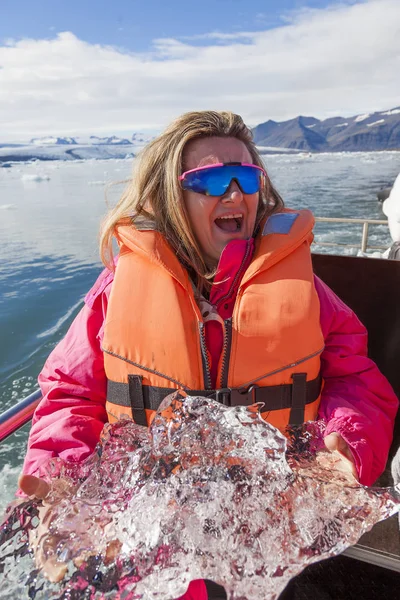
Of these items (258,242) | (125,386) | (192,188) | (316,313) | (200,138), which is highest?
(200,138)

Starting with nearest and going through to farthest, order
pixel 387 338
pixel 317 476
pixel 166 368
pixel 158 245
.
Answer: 1. pixel 317 476
2. pixel 166 368
3. pixel 158 245
4. pixel 387 338

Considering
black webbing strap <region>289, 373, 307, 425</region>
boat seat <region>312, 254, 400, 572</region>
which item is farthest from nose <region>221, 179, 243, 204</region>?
boat seat <region>312, 254, 400, 572</region>

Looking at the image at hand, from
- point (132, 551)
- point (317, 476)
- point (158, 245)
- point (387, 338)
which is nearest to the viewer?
point (132, 551)

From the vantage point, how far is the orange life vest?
130 cm

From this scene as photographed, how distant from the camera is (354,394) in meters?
1.35

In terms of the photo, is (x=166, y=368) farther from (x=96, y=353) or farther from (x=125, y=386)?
(x=96, y=353)

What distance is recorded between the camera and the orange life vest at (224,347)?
130 cm

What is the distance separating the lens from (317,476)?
1.16m

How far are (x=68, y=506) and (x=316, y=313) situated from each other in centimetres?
85

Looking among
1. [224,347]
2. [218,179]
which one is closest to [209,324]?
[224,347]

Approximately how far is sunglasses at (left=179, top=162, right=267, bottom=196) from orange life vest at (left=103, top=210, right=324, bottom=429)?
230mm

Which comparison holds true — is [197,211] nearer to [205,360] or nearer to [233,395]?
[205,360]

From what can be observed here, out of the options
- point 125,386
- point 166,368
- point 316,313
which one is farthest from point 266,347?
point 125,386

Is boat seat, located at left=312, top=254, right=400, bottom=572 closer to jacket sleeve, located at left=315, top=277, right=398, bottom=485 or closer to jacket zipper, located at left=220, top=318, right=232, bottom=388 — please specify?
jacket sleeve, located at left=315, top=277, right=398, bottom=485
